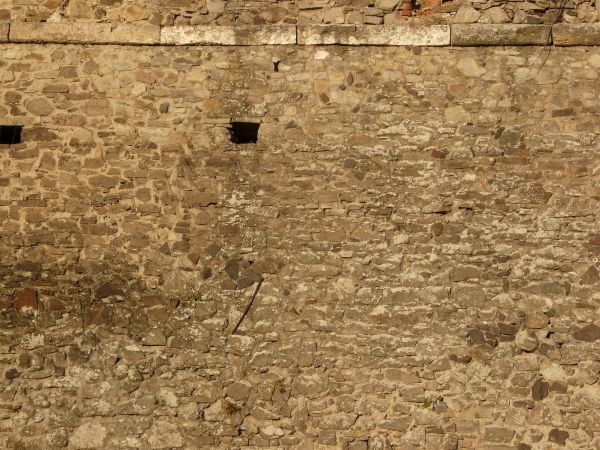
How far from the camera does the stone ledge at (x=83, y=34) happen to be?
5387 millimetres

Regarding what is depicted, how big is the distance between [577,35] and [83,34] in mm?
3828

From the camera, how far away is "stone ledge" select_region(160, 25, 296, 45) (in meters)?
5.39

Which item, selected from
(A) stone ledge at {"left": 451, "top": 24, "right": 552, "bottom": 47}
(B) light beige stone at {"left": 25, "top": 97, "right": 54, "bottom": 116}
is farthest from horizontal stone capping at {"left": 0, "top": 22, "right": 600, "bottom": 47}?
(B) light beige stone at {"left": 25, "top": 97, "right": 54, "bottom": 116}

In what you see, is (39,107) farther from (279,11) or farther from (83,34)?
(279,11)

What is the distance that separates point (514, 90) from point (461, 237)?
1221 millimetres

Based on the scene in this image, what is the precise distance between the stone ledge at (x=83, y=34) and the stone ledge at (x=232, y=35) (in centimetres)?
13

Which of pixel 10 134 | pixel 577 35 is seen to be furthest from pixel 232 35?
pixel 577 35

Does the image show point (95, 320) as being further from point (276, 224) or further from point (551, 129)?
point (551, 129)

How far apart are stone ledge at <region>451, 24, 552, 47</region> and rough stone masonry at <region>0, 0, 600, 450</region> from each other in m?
0.02

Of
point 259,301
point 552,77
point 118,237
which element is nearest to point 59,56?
point 118,237

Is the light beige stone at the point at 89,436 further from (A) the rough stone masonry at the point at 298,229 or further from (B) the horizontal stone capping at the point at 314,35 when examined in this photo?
(B) the horizontal stone capping at the point at 314,35

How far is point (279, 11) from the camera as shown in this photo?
5.45m

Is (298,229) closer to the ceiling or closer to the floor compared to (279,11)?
closer to the floor

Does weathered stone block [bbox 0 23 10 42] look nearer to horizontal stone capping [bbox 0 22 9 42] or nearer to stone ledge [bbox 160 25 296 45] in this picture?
horizontal stone capping [bbox 0 22 9 42]
